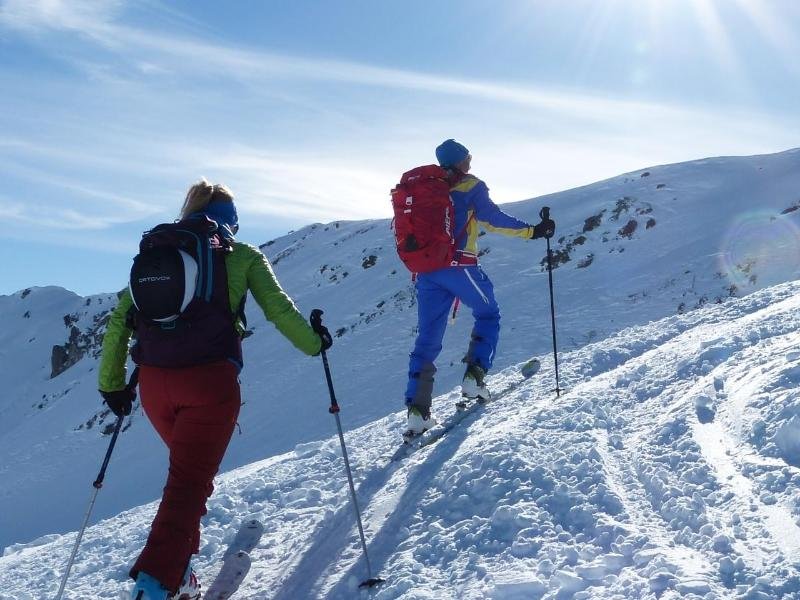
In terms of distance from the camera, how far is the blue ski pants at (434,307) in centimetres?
612

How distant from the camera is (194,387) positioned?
11.0 feet

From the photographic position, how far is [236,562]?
415 centimetres

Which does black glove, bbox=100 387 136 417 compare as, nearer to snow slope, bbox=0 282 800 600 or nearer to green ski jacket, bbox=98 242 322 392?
green ski jacket, bbox=98 242 322 392

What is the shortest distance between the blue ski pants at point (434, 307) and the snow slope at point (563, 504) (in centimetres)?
52

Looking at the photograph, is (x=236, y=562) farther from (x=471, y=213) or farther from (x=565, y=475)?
(x=471, y=213)

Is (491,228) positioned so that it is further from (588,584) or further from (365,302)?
(365,302)

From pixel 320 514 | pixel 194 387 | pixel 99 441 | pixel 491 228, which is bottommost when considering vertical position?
pixel 99 441

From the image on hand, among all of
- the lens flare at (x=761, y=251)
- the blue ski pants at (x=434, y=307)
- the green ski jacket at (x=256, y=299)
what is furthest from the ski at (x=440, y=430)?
the lens flare at (x=761, y=251)

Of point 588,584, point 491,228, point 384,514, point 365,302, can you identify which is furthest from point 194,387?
point 365,302

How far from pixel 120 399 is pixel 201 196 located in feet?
4.30

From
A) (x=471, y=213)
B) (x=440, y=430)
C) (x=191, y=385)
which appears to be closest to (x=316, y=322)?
(x=191, y=385)

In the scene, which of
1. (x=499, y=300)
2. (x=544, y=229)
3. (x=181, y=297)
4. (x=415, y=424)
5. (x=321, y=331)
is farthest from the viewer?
(x=499, y=300)

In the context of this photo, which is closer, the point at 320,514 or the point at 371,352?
the point at 320,514

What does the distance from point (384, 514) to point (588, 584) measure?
5.41 ft
